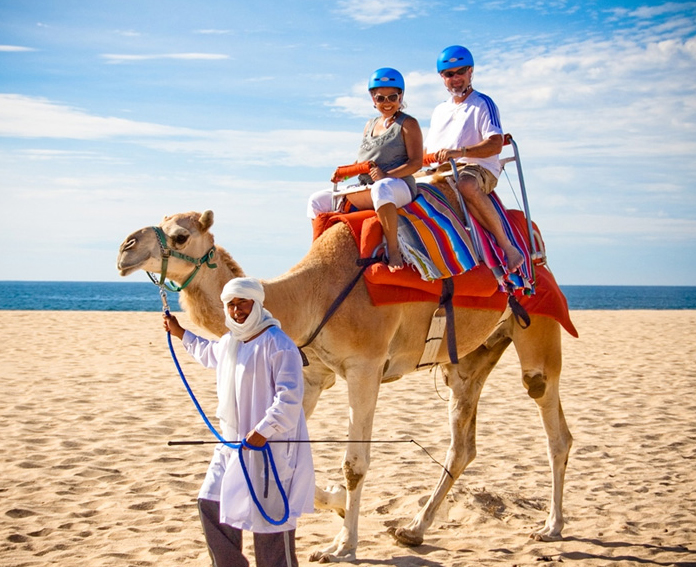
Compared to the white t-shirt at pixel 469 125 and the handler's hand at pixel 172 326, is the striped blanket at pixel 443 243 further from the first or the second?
the handler's hand at pixel 172 326

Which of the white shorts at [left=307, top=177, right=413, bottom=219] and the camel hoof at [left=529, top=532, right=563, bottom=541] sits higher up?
the white shorts at [left=307, top=177, right=413, bottom=219]

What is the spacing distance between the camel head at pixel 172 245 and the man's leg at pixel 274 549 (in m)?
1.64

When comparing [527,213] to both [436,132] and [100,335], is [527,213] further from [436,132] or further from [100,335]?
[100,335]

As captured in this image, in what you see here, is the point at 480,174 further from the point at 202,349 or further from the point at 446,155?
the point at 202,349

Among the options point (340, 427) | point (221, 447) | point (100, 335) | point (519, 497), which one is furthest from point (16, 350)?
point (221, 447)

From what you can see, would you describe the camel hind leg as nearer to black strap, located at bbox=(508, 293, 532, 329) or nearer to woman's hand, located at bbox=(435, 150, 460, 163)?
black strap, located at bbox=(508, 293, 532, 329)

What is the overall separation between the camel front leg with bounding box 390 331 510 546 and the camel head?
8.60 feet

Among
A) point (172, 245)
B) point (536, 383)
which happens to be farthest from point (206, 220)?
point (536, 383)

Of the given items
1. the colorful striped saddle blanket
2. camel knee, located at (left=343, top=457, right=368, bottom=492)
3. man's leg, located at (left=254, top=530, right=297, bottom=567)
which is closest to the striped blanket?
the colorful striped saddle blanket

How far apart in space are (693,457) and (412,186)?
4.81 metres

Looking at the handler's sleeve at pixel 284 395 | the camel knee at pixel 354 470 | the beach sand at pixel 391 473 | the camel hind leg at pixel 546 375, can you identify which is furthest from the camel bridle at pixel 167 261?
the camel hind leg at pixel 546 375

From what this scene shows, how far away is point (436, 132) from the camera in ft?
20.2

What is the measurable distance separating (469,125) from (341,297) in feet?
A: 5.60

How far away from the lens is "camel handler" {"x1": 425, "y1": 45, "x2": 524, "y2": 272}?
5816 mm
